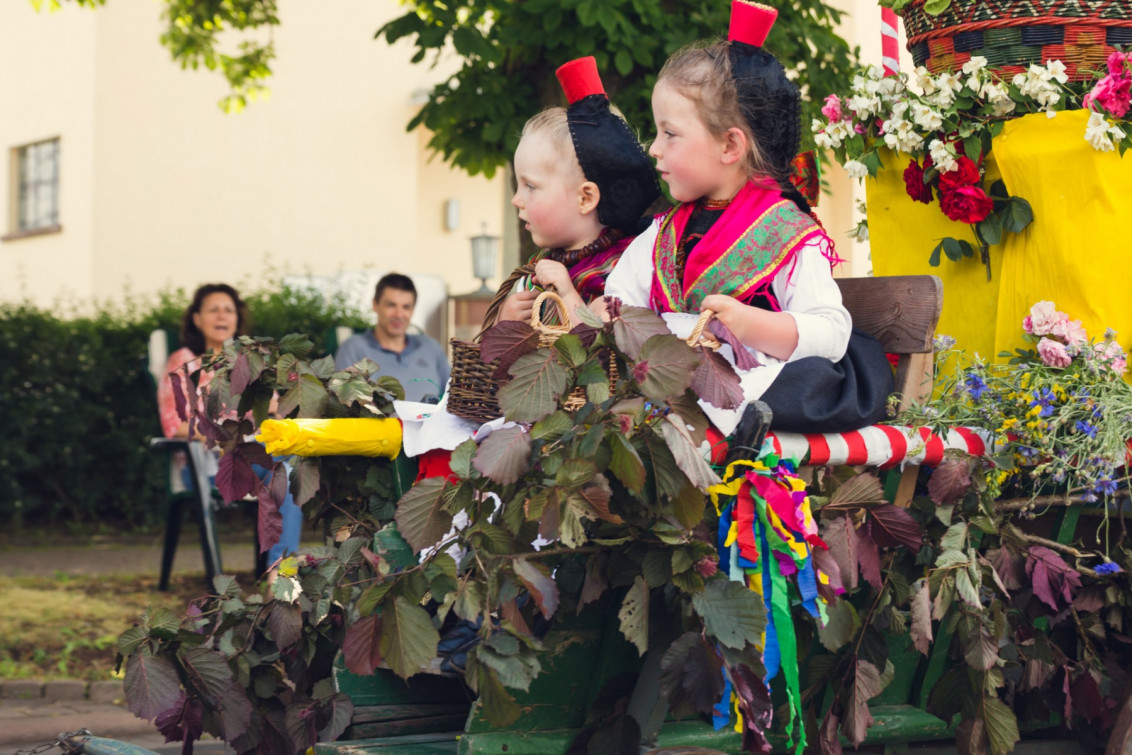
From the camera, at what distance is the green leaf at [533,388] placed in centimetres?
193

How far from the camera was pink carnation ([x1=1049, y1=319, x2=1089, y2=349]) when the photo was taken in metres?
2.77

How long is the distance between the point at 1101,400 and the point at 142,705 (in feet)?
6.32

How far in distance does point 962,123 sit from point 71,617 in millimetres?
4967

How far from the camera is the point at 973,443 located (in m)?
2.58

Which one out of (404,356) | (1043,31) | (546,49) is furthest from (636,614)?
Result: (404,356)

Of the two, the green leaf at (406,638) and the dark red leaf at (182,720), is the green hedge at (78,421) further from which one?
the green leaf at (406,638)

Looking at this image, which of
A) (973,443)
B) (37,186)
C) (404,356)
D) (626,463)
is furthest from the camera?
(37,186)

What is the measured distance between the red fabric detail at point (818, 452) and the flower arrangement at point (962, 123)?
1.00 meters

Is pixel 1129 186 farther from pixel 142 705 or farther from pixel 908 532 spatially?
pixel 142 705

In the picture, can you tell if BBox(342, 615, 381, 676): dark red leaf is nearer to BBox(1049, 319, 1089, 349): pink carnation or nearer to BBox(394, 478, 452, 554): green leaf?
BBox(394, 478, 452, 554): green leaf

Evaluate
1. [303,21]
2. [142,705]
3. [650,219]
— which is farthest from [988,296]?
[303,21]

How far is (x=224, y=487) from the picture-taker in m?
2.74

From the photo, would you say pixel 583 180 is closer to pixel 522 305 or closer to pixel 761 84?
pixel 522 305

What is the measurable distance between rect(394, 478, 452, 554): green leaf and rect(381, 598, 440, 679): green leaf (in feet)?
0.42
